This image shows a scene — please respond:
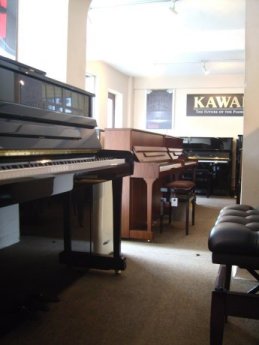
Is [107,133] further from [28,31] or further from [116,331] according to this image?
[116,331]

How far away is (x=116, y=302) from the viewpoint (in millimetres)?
2213

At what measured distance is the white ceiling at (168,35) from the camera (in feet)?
14.4

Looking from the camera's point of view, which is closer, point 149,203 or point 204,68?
point 149,203

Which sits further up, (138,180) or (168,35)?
(168,35)

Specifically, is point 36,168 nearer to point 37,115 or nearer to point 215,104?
point 37,115

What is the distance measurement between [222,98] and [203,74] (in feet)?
2.24

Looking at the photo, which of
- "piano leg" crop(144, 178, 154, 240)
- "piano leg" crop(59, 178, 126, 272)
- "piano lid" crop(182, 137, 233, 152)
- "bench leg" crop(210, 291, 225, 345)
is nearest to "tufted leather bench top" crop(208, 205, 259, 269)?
"bench leg" crop(210, 291, 225, 345)

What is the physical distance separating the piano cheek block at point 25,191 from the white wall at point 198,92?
7014 millimetres

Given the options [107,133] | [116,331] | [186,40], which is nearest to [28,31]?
[107,133]

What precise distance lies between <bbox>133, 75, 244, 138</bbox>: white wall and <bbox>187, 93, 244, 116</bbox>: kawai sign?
90 millimetres

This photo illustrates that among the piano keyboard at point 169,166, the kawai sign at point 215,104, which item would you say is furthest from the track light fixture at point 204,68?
the piano keyboard at point 169,166

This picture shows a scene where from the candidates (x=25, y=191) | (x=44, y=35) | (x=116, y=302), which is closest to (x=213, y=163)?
(x=44, y=35)

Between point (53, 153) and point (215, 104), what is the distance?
263 inches

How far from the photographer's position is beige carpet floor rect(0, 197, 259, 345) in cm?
179
